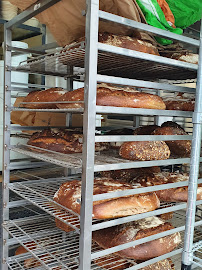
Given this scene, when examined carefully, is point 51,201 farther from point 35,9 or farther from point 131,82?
point 35,9

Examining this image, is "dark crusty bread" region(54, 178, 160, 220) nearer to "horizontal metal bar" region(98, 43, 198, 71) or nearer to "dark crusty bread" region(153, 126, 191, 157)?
"dark crusty bread" region(153, 126, 191, 157)

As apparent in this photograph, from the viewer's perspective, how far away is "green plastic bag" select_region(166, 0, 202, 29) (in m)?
1.40

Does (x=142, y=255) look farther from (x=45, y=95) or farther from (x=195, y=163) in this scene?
(x=45, y=95)

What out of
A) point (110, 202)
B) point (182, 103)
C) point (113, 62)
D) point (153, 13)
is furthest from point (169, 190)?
point (153, 13)

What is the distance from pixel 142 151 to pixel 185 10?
78 cm

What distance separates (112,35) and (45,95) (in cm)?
54

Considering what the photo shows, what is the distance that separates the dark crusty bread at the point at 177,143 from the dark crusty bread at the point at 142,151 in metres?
0.19

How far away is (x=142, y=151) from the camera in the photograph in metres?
1.29

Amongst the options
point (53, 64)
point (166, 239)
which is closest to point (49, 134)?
point (53, 64)

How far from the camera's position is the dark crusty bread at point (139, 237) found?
1221 millimetres

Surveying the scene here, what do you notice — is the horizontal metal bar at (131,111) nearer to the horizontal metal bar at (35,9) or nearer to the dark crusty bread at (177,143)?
the dark crusty bread at (177,143)

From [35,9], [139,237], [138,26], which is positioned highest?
[35,9]

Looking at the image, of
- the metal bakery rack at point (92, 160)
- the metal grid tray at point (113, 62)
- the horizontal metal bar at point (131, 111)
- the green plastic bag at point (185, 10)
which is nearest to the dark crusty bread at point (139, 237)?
the metal bakery rack at point (92, 160)

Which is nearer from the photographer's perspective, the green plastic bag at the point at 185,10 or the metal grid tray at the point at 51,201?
the metal grid tray at the point at 51,201
